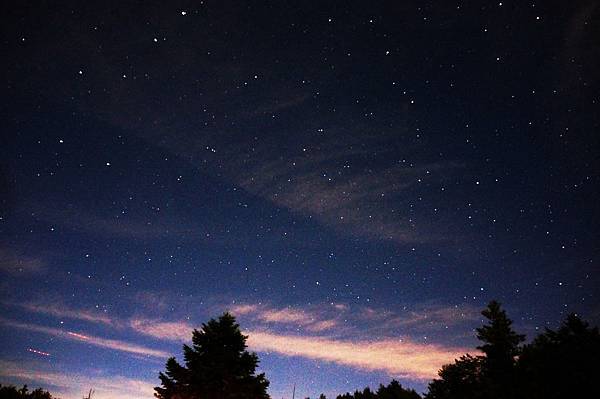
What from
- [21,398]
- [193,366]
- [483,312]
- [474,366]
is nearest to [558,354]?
[483,312]

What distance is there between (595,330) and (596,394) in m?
3.14

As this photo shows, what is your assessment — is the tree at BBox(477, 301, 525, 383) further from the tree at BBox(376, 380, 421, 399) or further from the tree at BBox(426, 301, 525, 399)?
the tree at BBox(376, 380, 421, 399)

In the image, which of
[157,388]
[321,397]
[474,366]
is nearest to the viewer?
[474,366]

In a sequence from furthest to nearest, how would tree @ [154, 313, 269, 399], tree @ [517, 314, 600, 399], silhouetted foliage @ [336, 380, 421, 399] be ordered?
silhouetted foliage @ [336, 380, 421, 399]
tree @ [154, 313, 269, 399]
tree @ [517, 314, 600, 399]

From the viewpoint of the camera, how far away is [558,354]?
15836mm

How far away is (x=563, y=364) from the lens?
50.4ft

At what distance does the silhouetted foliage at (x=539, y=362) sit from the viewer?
48.2 ft

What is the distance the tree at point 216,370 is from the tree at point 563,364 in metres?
13.0

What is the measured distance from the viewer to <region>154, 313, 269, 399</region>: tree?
19.9m

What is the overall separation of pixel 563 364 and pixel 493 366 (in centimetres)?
276

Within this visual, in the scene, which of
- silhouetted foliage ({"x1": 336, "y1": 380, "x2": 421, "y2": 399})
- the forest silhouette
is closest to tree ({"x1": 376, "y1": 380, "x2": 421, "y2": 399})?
silhouetted foliage ({"x1": 336, "y1": 380, "x2": 421, "y2": 399})

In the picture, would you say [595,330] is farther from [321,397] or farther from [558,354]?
[321,397]

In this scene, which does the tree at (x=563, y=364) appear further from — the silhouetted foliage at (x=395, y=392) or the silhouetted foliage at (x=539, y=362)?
the silhouetted foliage at (x=395, y=392)

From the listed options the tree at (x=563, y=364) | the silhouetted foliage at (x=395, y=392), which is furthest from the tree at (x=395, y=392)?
the tree at (x=563, y=364)
